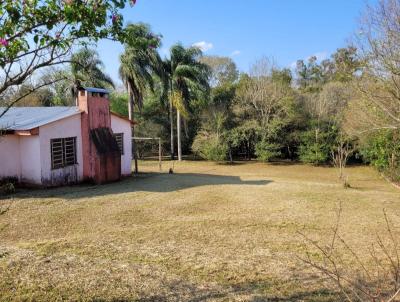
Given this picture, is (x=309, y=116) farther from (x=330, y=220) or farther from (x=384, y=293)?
(x=384, y=293)

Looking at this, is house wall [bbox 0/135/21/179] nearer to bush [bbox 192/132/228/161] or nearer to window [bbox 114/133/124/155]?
window [bbox 114/133/124/155]

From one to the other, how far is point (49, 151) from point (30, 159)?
0.74m

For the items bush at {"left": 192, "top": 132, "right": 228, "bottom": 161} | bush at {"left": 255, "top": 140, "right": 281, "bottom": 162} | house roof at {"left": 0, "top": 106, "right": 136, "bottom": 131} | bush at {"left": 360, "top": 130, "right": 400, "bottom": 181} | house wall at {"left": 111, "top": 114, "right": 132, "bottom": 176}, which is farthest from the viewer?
bush at {"left": 192, "top": 132, "right": 228, "bottom": 161}

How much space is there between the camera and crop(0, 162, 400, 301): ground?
5.06m

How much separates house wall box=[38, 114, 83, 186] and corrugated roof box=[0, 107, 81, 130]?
9.6 inches

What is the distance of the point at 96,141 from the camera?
1587 cm

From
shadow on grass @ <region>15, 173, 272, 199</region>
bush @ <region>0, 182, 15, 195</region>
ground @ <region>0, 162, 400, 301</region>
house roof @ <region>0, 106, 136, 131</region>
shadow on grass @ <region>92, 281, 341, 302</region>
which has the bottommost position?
shadow on grass @ <region>92, 281, 341, 302</region>

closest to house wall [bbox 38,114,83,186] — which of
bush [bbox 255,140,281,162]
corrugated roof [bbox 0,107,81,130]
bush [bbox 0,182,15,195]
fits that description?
corrugated roof [bbox 0,107,81,130]

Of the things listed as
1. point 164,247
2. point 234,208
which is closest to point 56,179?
point 234,208

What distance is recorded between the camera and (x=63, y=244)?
7.08 meters

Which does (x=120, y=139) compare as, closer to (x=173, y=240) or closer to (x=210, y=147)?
(x=210, y=147)

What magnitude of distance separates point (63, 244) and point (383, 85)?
10079mm

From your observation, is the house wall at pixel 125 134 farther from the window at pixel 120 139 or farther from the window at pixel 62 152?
the window at pixel 62 152

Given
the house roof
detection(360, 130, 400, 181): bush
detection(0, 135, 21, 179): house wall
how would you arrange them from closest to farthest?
the house roof < detection(0, 135, 21, 179): house wall < detection(360, 130, 400, 181): bush
